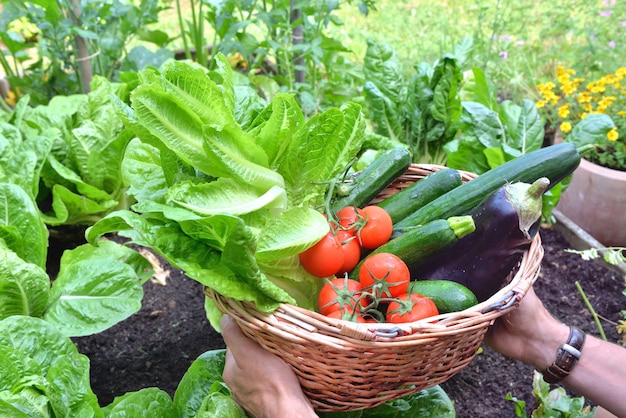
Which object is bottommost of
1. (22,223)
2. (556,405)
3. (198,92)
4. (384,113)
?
(556,405)

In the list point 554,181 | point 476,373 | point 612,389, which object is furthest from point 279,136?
point 476,373

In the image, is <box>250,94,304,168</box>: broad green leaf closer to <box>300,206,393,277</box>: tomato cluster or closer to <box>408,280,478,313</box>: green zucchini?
<box>300,206,393,277</box>: tomato cluster

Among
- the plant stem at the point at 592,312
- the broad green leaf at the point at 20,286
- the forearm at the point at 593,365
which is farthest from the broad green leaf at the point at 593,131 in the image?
the broad green leaf at the point at 20,286

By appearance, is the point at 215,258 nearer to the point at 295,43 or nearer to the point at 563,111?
the point at 295,43

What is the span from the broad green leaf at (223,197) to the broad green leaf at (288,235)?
0.27 ft

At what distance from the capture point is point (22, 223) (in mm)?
2018

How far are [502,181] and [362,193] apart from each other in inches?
14.0

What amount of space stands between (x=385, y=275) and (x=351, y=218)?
Result: 8.3 inches

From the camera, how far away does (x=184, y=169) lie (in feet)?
4.63

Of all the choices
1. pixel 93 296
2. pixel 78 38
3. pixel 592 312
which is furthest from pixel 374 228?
pixel 78 38

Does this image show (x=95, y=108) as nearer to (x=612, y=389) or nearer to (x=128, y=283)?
(x=128, y=283)

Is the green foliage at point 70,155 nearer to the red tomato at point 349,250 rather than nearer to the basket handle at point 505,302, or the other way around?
the red tomato at point 349,250

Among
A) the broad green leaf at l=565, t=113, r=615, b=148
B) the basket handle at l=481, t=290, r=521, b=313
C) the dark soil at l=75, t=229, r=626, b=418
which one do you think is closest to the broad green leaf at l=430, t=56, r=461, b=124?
the broad green leaf at l=565, t=113, r=615, b=148

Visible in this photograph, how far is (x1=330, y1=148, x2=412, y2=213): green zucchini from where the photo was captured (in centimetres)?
152
